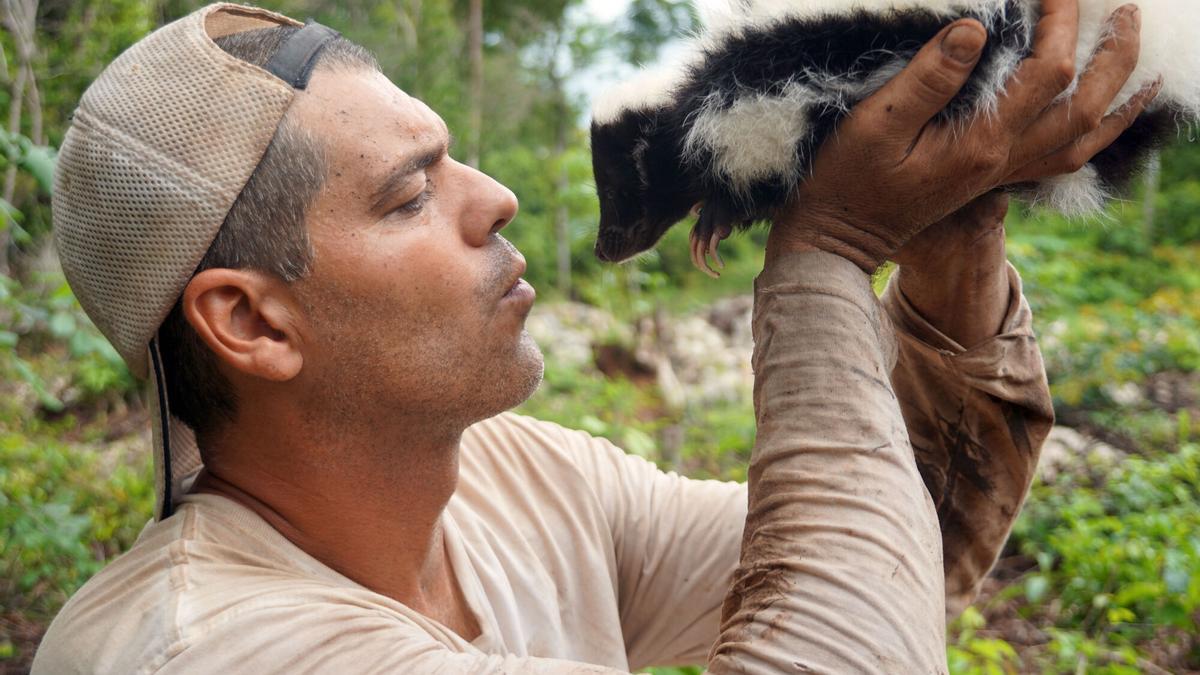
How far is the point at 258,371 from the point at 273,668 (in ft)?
1.79

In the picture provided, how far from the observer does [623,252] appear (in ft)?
7.80

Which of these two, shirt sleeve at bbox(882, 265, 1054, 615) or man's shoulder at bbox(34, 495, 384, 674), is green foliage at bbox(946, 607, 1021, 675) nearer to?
shirt sleeve at bbox(882, 265, 1054, 615)

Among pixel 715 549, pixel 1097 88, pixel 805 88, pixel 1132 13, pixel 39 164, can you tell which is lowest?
pixel 715 549

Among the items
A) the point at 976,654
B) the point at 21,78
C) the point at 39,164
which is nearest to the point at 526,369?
the point at 39,164

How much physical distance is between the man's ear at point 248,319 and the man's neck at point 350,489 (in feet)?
0.51

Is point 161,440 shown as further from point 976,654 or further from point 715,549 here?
point 976,654

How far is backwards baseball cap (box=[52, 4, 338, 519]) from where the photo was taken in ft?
5.44

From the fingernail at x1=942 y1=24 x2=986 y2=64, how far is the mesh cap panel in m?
1.14

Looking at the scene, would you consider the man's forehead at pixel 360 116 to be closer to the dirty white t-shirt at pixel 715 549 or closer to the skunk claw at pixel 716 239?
the skunk claw at pixel 716 239

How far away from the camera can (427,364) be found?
1.77 m

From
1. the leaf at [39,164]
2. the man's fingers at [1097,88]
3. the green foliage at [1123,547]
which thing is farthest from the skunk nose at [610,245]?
the green foliage at [1123,547]

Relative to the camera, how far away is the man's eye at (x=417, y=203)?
179cm

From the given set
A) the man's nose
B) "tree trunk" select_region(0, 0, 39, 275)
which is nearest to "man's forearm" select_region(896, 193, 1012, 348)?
the man's nose

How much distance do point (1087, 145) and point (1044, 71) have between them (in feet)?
0.73
